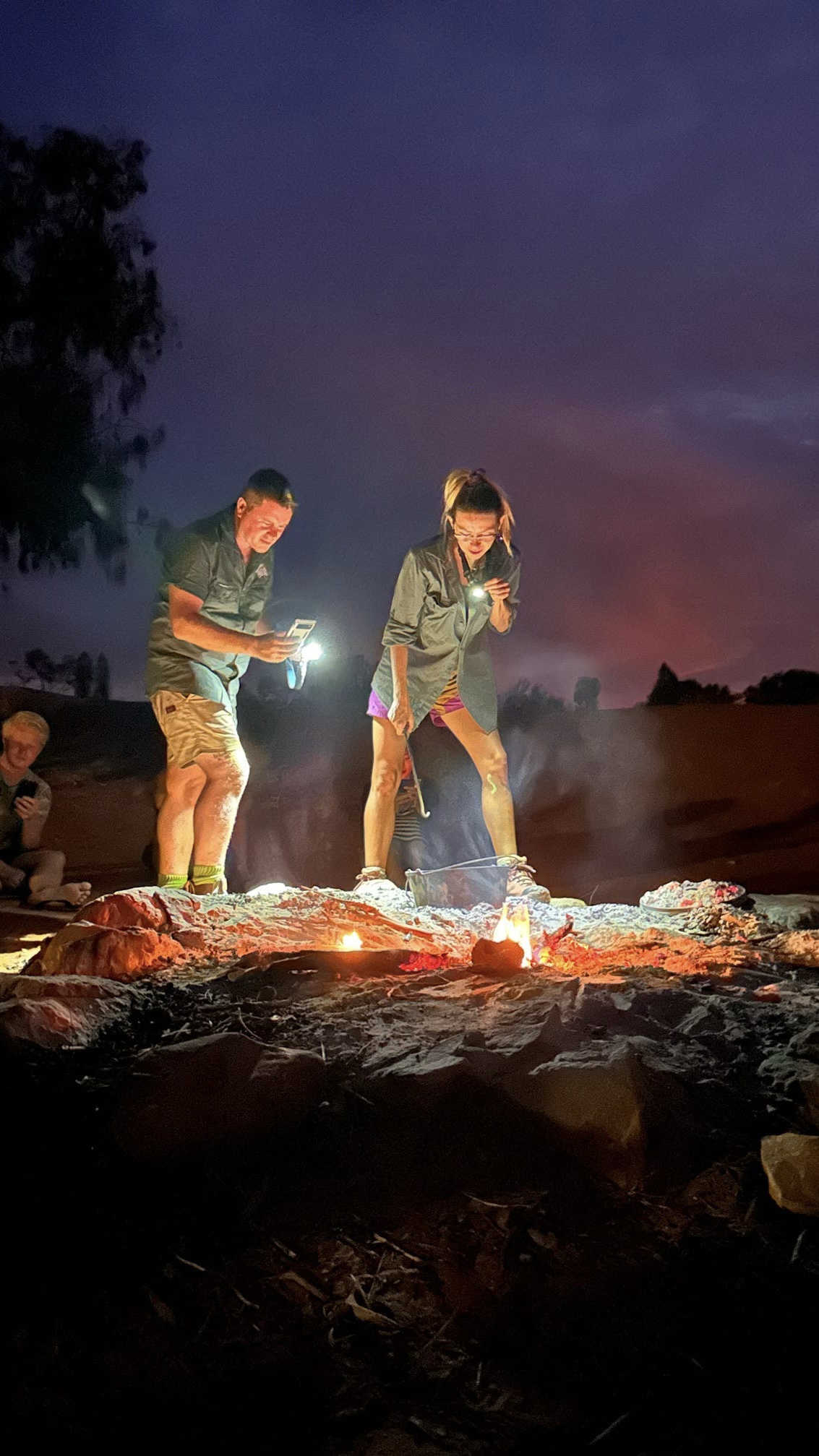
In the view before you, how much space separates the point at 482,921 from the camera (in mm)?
3916

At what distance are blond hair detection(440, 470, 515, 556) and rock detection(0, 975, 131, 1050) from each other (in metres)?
3.14

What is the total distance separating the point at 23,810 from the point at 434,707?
3224mm

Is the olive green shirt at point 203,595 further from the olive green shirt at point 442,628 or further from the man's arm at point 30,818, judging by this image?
the man's arm at point 30,818

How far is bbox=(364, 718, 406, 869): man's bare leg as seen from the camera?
466cm

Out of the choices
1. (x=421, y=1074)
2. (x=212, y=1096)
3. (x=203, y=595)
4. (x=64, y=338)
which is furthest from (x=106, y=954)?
(x=64, y=338)

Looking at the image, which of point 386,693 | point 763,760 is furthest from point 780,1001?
point 763,760

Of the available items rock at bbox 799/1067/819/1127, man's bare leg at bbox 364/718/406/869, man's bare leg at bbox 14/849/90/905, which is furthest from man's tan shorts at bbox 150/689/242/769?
rock at bbox 799/1067/819/1127

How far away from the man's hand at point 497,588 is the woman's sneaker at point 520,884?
1.55 m

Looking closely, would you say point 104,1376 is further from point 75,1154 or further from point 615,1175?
point 615,1175

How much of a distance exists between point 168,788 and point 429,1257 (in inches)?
119

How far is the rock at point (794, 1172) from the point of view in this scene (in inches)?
56.7

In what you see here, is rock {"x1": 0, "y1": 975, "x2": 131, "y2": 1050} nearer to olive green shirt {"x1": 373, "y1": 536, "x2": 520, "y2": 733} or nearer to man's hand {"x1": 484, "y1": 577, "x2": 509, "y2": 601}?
olive green shirt {"x1": 373, "y1": 536, "x2": 520, "y2": 733}

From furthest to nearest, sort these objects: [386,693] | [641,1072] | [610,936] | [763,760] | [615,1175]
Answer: [763,760], [386,693], [610,936], [641,1072], [615,1175]

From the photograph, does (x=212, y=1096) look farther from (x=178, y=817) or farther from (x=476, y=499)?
(x=476, y=499)
